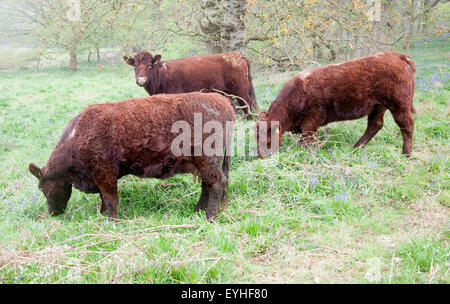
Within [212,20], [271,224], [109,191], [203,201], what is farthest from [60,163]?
[212,20]

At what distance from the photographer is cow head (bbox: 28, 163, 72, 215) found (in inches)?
213

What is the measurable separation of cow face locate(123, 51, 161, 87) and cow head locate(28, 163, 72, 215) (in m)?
4.27

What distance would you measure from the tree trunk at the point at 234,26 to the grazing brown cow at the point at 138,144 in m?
5.50

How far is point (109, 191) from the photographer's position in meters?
5.09

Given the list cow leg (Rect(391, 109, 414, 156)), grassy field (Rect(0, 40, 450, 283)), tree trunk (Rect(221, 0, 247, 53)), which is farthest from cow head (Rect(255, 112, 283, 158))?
tree trunk (Rect(221, 0, 247, 53))

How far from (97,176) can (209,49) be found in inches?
294

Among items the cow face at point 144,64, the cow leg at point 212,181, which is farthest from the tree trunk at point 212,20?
the cow leg at point 212,181

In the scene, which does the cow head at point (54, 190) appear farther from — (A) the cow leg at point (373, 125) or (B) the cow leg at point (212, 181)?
(A) the cow leg at point (373, 125)

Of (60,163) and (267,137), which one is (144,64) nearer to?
(267,137)

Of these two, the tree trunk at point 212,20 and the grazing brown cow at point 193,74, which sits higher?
the tree trunk at point 212,20

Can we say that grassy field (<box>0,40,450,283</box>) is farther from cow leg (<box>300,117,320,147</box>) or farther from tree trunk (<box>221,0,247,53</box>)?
tree trunk (<box>221,0,247,53</box>)

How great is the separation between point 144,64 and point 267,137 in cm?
412

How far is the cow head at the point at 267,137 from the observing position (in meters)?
6.80

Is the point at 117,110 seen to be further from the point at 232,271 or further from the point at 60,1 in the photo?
the point at 60,1
